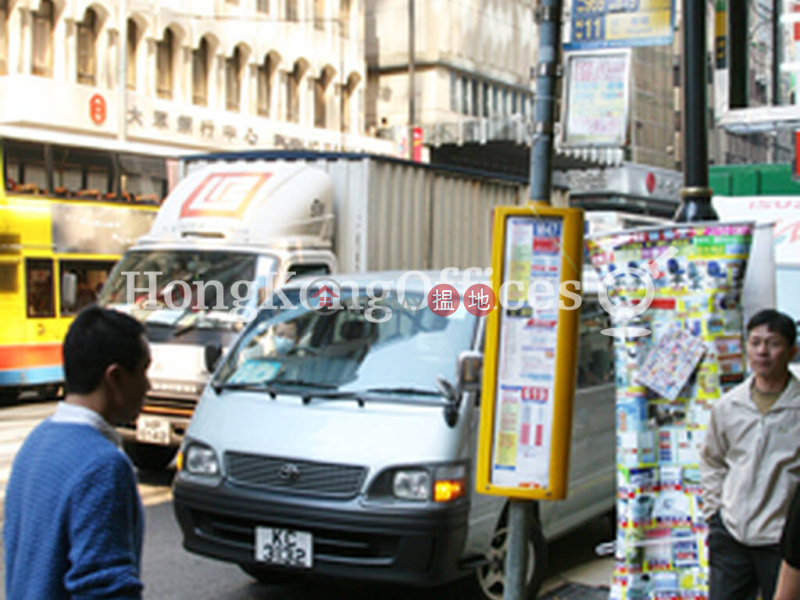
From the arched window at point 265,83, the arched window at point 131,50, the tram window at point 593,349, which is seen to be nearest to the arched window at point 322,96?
the arched window at point 265,83

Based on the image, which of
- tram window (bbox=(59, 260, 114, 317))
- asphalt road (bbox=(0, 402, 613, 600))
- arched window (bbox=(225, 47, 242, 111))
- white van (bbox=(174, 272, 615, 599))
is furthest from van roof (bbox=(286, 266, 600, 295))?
arched window (bbox=(225, 47, 242, 111))

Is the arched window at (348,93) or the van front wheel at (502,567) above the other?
the arched window at (348,93)

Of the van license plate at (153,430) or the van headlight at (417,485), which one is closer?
the van headlight at (417,485)

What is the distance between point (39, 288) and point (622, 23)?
12719 millimetres

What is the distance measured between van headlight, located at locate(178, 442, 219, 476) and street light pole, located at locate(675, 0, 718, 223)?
9.47 ft

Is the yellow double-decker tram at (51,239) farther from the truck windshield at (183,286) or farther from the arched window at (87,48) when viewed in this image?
the arched window at (87,48)

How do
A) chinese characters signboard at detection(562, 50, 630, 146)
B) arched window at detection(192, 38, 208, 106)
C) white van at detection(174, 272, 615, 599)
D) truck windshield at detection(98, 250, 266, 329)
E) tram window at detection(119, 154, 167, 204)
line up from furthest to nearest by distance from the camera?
arched window at detection(192, 38, 208, 106), tram window at detection(119, 154, 167, 204), truck windshield at detection(98, 250, 266, 329), white van at detection(174, 272, 615, 599), chinese characters signboard at detection(562, 50, 630, 146)

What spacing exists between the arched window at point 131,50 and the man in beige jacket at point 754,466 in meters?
28.9

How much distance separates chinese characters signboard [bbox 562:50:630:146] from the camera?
5.24m

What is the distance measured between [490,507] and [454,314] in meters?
1.22

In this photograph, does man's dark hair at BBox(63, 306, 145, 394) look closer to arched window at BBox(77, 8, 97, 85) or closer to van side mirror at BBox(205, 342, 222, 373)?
van side mirror at BBox(205, 342, 222, 373)

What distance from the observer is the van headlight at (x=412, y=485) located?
17.8ft

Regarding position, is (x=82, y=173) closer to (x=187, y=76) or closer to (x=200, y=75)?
(x=187, y=76)

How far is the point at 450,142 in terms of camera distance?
3744cm
